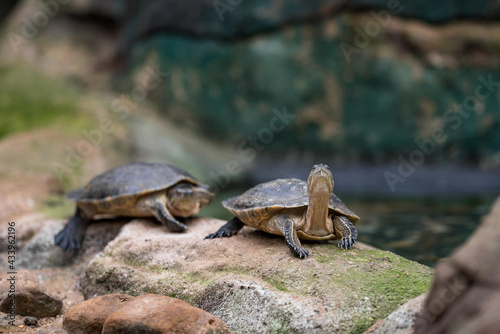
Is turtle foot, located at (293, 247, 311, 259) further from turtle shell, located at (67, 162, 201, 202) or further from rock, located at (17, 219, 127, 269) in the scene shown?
rock, located at (17, 219, 127, 269)

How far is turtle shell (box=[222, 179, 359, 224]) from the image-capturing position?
3.83 metres

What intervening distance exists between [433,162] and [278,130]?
3.63 m

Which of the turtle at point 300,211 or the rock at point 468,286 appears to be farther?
the turtle at point 300,211

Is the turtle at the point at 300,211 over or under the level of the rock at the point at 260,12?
under

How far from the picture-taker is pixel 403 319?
9.04ft

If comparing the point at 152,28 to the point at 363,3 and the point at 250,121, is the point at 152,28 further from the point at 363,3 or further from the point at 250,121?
the point at 363,3

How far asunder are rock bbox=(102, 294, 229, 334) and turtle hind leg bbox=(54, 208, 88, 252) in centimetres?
206

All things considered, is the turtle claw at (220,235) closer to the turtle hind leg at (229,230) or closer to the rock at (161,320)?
the turtle hind leg at (229,230)

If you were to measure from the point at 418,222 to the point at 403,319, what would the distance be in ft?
16.1

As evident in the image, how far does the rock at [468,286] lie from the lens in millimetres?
1982
